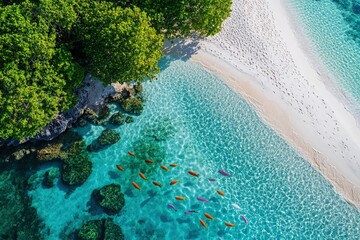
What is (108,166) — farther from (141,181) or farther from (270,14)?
(270,14)

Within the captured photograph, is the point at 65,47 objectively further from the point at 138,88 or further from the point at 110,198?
the point at 110,198

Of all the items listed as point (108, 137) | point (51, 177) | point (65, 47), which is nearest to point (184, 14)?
point (65, 47)

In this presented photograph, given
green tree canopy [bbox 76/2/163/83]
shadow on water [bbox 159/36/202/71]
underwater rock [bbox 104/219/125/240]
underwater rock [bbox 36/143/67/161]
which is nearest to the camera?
underwater rock [bbox 104/219/125/240]

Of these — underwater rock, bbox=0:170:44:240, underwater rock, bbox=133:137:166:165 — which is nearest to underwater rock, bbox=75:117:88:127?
underwater rock, bbox=133:137:166:165

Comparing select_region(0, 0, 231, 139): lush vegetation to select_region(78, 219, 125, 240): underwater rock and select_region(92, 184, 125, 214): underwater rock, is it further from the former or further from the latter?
select_region(78, 219, 125, 240): underwater rock

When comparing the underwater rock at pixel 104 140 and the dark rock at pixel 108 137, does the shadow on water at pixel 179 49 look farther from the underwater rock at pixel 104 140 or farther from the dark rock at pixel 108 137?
the underwater rock at pixel 104 140

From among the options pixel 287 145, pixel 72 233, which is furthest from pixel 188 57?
pixel 72 233
